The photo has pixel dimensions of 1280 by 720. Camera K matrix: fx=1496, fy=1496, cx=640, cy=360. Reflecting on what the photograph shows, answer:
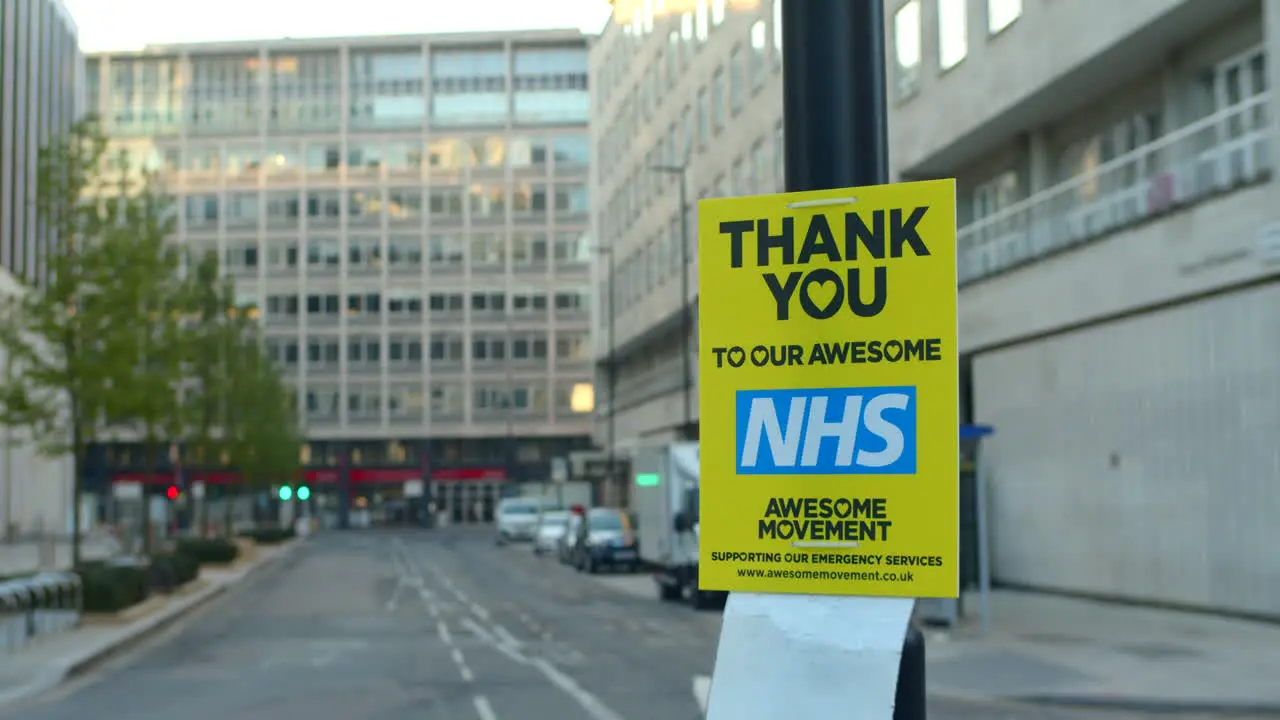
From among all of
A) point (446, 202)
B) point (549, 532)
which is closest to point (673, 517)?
point (549, 532)

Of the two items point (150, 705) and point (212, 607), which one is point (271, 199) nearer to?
point (212, 607)

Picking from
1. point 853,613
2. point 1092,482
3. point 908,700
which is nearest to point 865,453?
point 853,613

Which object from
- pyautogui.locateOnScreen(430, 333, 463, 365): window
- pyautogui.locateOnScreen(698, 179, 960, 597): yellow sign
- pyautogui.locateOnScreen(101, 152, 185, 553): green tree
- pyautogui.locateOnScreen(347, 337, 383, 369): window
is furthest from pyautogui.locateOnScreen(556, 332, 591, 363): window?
pyautogui.locateOnScreen(698, 179, 960, 597): yellow sign

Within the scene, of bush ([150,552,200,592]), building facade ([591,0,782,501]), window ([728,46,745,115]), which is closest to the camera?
bush ([150,552,200,592])

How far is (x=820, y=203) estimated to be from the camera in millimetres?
3414

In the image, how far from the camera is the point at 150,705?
15.2 metres

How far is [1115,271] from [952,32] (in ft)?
29.0

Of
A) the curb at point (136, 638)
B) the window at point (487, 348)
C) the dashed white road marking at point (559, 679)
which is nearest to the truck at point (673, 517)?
the dashed white road marking at point (559, 679)

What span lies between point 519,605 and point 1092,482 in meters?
11.8

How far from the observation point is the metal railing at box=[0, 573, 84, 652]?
Result: 816 inches

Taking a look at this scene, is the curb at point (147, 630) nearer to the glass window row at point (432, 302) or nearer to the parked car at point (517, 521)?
the parked car at point (517, 521)

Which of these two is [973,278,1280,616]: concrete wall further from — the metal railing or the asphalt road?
the metal railing

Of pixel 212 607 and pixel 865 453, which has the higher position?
pixel 865 453

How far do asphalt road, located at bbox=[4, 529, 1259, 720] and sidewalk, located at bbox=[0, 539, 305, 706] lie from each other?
1.12 ft
